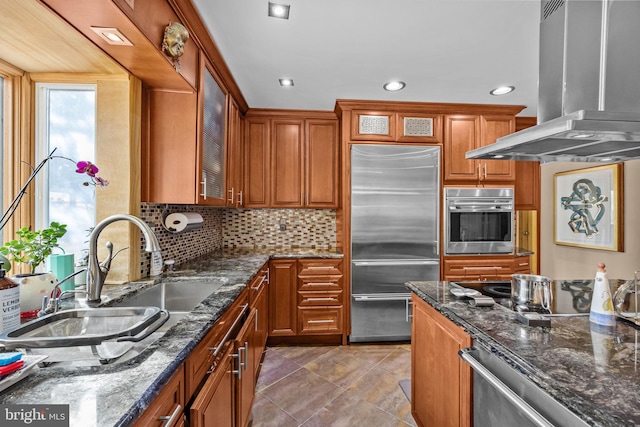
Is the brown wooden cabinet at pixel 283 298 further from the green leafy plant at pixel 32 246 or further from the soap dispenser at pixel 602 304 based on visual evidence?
the soap dispenser at pixel 602 304

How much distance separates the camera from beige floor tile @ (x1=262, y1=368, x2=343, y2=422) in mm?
2062

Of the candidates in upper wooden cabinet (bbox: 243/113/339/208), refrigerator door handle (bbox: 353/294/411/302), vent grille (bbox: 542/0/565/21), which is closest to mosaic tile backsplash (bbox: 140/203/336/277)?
upper wooden cabinet (bbox: 243/113/339/208)

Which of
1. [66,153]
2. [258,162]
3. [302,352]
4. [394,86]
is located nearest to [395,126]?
[394,86]

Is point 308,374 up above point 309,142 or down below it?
below

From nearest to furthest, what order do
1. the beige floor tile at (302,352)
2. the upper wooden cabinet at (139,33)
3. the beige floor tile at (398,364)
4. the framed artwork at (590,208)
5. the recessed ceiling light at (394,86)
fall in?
the upper wooden cabinet at (139,33) < the beige floor tile at (398,364) < the recessed ceiling light at (394,86) < the beige floor tile at (302,352) < the framed artwork at (590,208)

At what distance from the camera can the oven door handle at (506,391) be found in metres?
0.84

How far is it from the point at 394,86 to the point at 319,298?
2174mm

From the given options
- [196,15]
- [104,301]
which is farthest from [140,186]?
[196,15]

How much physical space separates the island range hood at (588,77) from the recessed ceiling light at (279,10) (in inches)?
50.8

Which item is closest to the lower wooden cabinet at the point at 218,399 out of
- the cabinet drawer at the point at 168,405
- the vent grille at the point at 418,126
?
the cabinet drawer at the point at 168,405

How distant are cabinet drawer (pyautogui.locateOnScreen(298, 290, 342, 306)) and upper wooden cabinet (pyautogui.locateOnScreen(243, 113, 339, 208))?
97 cm

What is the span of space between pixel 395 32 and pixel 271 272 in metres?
2.30

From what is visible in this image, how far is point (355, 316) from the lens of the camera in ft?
10.1

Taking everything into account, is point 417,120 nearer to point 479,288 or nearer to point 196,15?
point 479,288
